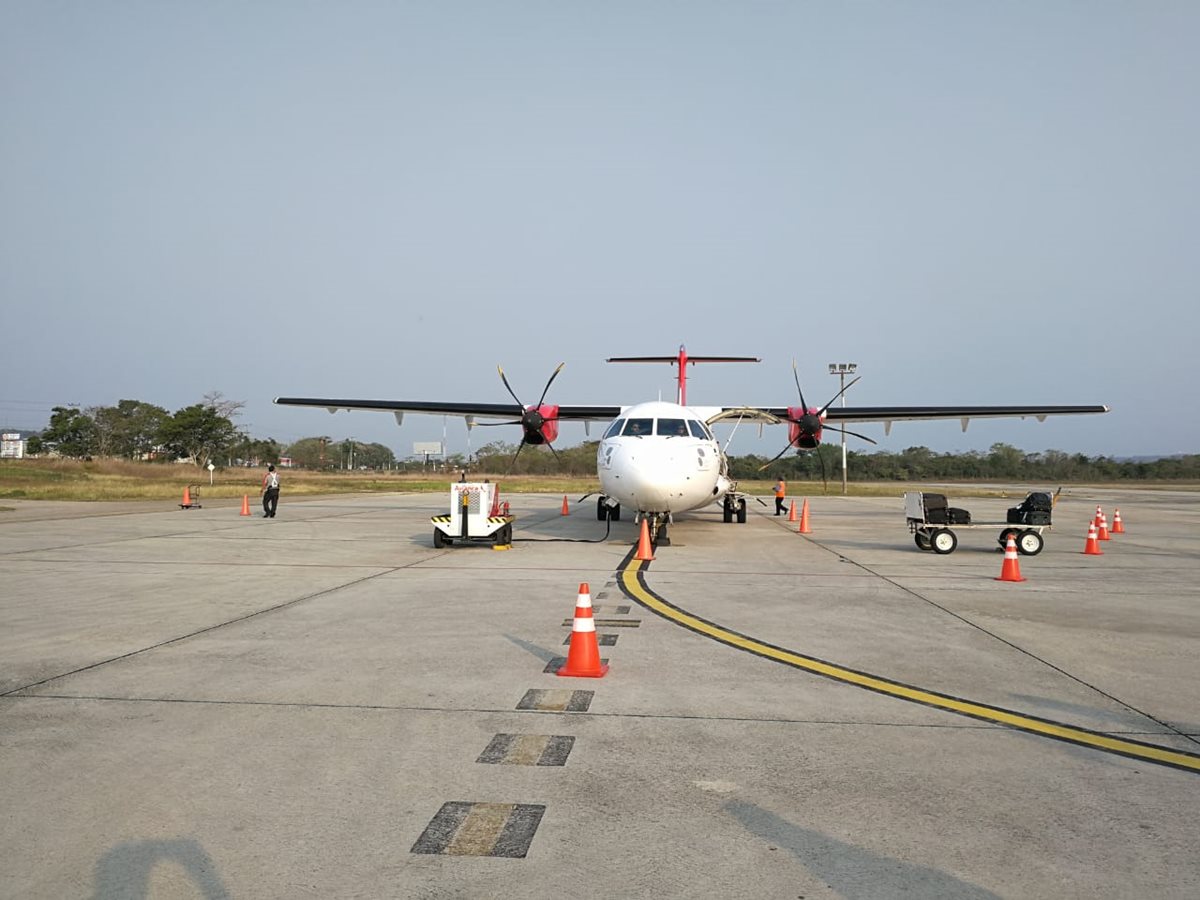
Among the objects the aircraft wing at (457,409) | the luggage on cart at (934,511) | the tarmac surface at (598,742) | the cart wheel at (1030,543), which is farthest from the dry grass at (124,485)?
the cart wheel at (1030,543)

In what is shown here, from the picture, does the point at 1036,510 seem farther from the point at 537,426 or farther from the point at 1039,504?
the point at 537,426

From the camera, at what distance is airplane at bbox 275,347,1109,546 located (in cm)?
1406

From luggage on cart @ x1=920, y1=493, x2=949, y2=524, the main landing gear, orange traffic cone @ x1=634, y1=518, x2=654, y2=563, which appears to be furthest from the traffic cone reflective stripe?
the main landing gear

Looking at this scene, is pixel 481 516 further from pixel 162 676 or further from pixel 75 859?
pixel 75 859

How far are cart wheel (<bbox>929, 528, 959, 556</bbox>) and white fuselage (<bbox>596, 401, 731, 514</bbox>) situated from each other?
4.21 m

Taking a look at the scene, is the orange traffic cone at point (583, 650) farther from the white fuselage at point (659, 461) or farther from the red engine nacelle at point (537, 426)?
the red engine nacelle at point (537, 426)

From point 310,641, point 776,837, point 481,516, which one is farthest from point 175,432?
point 776,837

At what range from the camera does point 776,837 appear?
3.38 metres

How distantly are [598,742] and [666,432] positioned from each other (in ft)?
35.5

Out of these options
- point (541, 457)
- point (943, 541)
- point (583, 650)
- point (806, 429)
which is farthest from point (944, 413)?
point (541, 457)

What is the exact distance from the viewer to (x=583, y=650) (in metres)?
6.01

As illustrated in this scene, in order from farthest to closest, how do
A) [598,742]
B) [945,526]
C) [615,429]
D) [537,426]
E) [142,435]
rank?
[142,435] → [537,426] → [615,429] → [945,526] → [598,742]

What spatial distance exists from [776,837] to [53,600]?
29.1 ft

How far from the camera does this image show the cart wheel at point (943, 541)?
14.6m
